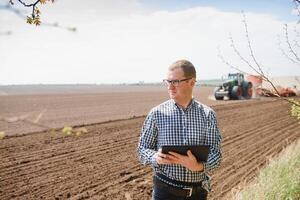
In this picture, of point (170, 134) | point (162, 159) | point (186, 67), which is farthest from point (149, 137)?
point (186, 67)

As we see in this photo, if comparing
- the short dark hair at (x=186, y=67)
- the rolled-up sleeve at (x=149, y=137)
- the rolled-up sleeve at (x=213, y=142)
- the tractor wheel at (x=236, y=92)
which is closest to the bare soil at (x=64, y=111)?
the rolled-up sleeve at (x=149, y=137)

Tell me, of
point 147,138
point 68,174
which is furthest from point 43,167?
point 147,138

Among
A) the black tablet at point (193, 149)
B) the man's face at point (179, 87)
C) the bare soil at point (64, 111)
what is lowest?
the bare soil at point (64, 111)

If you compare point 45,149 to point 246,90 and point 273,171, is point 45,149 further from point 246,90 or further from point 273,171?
point 246,90

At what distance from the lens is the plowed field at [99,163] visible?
648 centimetres

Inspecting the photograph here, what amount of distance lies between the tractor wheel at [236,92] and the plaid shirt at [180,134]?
24.7 m

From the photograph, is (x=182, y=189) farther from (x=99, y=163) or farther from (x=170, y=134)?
(x=99, y=163)

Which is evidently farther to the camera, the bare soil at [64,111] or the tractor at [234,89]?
the tractor at [234,89]

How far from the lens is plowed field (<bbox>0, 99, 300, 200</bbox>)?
648cm

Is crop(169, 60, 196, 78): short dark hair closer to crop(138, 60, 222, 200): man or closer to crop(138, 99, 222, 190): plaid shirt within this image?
crop(138, 60, 222, 200): man

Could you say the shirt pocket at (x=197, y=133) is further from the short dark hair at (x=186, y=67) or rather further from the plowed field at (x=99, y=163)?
the plowed field at (x=99, y=163)

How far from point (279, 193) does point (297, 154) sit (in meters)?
2.08

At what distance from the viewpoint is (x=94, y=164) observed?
26.7 feet

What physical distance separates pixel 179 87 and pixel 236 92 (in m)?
24.9
